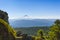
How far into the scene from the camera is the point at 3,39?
20.1 m

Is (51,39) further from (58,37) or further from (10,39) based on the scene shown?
(10,39)

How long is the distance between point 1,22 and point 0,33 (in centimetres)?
103

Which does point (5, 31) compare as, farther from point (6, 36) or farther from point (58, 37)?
point (58, 37)

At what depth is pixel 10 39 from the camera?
20078mm

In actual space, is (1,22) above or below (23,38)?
above

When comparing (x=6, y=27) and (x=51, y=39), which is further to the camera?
(x=51, y=39)

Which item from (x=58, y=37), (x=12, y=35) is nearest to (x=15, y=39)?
(x=12, y=35)

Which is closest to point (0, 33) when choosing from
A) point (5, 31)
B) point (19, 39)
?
point (5, 31)

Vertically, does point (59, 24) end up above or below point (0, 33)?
above

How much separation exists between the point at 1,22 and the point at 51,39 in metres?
37.4

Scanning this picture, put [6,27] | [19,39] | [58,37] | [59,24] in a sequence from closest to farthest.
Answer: [6,27] < [19,39] < [58,37] < [59,24]

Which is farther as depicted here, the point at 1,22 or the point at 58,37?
the point at 58,37

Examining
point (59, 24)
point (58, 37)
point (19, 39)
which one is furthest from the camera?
point (59, 24)

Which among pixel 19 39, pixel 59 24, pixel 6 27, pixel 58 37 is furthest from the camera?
pixel 59 24
